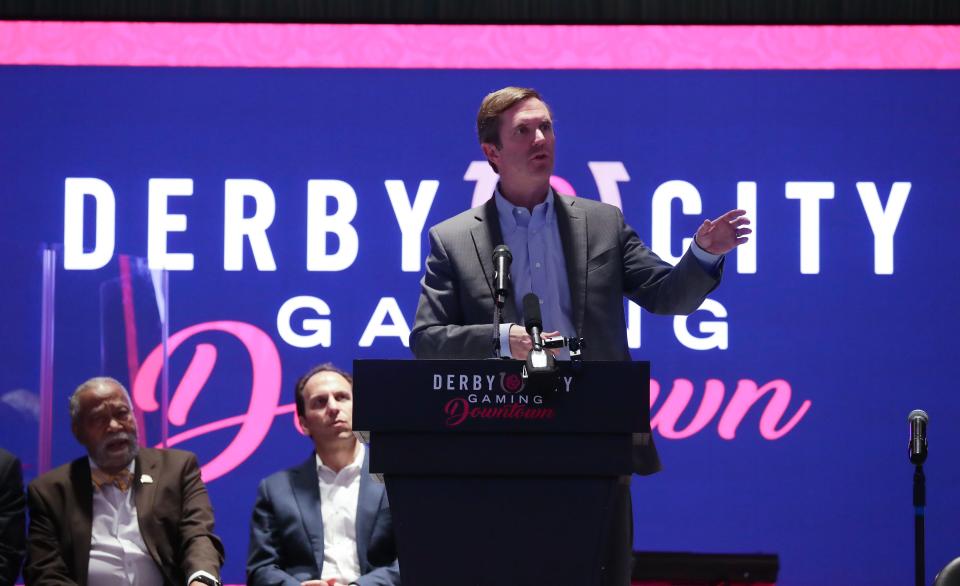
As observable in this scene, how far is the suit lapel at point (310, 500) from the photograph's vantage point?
364cm

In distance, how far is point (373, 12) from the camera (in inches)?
191

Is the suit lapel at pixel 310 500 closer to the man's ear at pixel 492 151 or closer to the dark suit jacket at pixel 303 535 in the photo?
the dark suit jacket at pixel 303 535

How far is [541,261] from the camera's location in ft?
8.56

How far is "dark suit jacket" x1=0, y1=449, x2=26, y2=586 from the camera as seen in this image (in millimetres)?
3785

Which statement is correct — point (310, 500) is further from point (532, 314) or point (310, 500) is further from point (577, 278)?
point (532, 314)

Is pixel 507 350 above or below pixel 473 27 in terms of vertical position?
Answer: below

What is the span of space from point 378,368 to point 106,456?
2.10 meters

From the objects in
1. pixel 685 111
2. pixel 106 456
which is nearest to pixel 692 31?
pixel 685 111

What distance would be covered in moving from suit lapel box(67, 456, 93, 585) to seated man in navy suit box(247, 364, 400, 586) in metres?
0.51

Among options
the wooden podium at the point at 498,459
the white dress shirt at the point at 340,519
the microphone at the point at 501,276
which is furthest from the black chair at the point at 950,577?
the white dress shirt at the point at 340,519

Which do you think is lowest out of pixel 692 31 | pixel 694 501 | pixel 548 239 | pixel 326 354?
pixel 694 501

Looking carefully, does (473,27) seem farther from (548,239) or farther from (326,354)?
(548,239)

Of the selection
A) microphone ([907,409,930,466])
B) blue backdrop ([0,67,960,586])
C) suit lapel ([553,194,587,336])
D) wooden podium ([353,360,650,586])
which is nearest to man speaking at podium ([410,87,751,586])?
suit lapel ([553,194,587,336])

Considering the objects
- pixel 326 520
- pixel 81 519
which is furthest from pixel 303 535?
pixel 81 519
